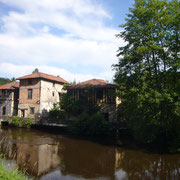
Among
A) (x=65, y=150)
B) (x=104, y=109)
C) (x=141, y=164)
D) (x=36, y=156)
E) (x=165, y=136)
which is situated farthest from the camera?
(x=104, y=109)

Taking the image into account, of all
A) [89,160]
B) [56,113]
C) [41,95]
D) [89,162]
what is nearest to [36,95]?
[41,95]

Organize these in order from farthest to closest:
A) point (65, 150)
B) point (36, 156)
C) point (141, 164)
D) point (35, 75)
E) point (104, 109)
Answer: point (35, 75)
point (104, 109)
point (65, 150)
point (36, 156)
point (141, 164)

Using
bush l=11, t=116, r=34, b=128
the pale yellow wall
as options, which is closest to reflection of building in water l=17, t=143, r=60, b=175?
bush l=11, t=116, r=34, b=128

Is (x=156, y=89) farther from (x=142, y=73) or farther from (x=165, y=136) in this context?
(x=165, y=136)

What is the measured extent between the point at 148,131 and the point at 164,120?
6.09 feet

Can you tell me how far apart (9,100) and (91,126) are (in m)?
21.2

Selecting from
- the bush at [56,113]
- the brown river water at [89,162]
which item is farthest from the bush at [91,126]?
the bush at [56,113]

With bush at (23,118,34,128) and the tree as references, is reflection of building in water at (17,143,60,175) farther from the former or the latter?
bush at (23,118,34,128)

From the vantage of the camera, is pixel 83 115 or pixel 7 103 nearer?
pixel 83 115

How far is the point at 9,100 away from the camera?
119 ft

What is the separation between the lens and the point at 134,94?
57.0ft

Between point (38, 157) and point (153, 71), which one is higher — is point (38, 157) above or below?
below

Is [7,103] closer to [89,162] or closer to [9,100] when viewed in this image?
[9,100]

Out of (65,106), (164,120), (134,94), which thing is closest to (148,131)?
(164,120)
